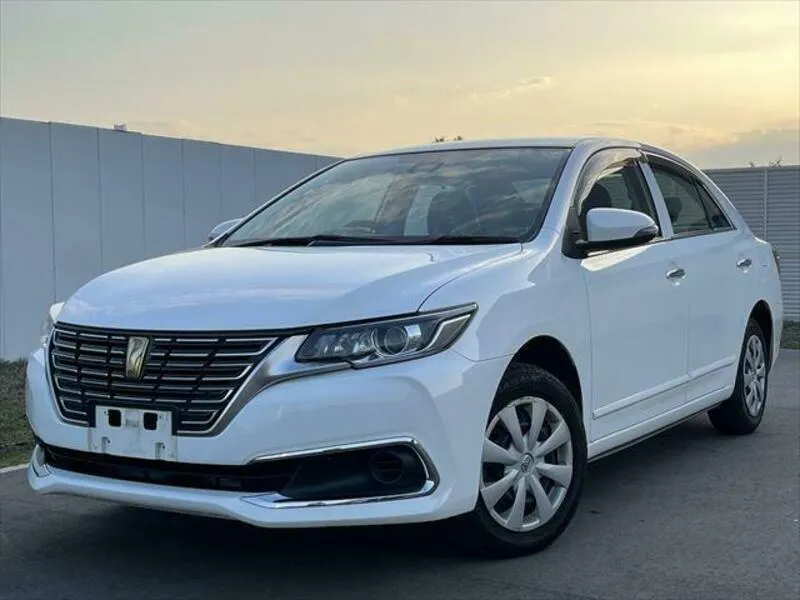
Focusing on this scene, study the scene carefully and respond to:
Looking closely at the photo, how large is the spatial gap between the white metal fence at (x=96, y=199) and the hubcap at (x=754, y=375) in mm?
6518

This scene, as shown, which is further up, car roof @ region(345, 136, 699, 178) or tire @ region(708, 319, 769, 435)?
car roof @ region(345, 136, 699, 178)

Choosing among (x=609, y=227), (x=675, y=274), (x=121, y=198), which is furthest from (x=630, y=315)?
(x=121, y=198)

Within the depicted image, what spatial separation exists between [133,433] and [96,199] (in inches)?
284

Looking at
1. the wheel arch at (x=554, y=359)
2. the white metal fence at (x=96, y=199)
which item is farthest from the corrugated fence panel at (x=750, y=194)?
the wheel arch at (x=554, y=359)

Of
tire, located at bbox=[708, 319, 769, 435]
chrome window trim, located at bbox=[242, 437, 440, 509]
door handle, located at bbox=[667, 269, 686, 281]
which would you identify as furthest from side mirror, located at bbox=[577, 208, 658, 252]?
tire, located at bbox=[708, 319, 769, 435]

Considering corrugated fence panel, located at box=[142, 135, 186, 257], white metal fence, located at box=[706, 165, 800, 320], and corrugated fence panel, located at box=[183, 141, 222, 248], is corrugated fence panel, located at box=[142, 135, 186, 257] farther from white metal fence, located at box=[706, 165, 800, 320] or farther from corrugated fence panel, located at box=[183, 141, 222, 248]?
white metal fence, located at box=[706, 165, 800, 320]

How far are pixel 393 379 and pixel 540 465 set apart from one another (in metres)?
0.93

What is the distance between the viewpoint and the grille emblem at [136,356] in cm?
364

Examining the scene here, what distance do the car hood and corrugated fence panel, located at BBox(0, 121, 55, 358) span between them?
5838mm

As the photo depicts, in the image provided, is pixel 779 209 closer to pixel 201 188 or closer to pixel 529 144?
pixel 201 188

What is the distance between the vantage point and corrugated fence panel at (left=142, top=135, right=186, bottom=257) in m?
10.9

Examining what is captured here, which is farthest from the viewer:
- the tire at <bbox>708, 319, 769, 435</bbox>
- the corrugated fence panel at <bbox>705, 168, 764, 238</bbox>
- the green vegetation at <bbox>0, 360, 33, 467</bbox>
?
the corrugated fence panel at <bbox>705, 168, 764, 238</bbox>

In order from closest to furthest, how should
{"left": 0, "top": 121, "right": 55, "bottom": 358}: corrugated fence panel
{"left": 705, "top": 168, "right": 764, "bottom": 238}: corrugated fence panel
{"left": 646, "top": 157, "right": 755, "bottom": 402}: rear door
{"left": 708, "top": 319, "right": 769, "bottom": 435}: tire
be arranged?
{"left": 646, "top": 157, "right": 755, "bottom": 402}: rear door → {"left": 708, "top": 319, "right": 769, "bottom": 435}: tire → {"left": 0, "top": 121, "right": 55, "bottom": 358}: corrugated fence panel → {"left": 705, "top": 168, "right": 764, "bottom": 238}: corrugated fence panel

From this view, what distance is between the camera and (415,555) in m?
4.11
